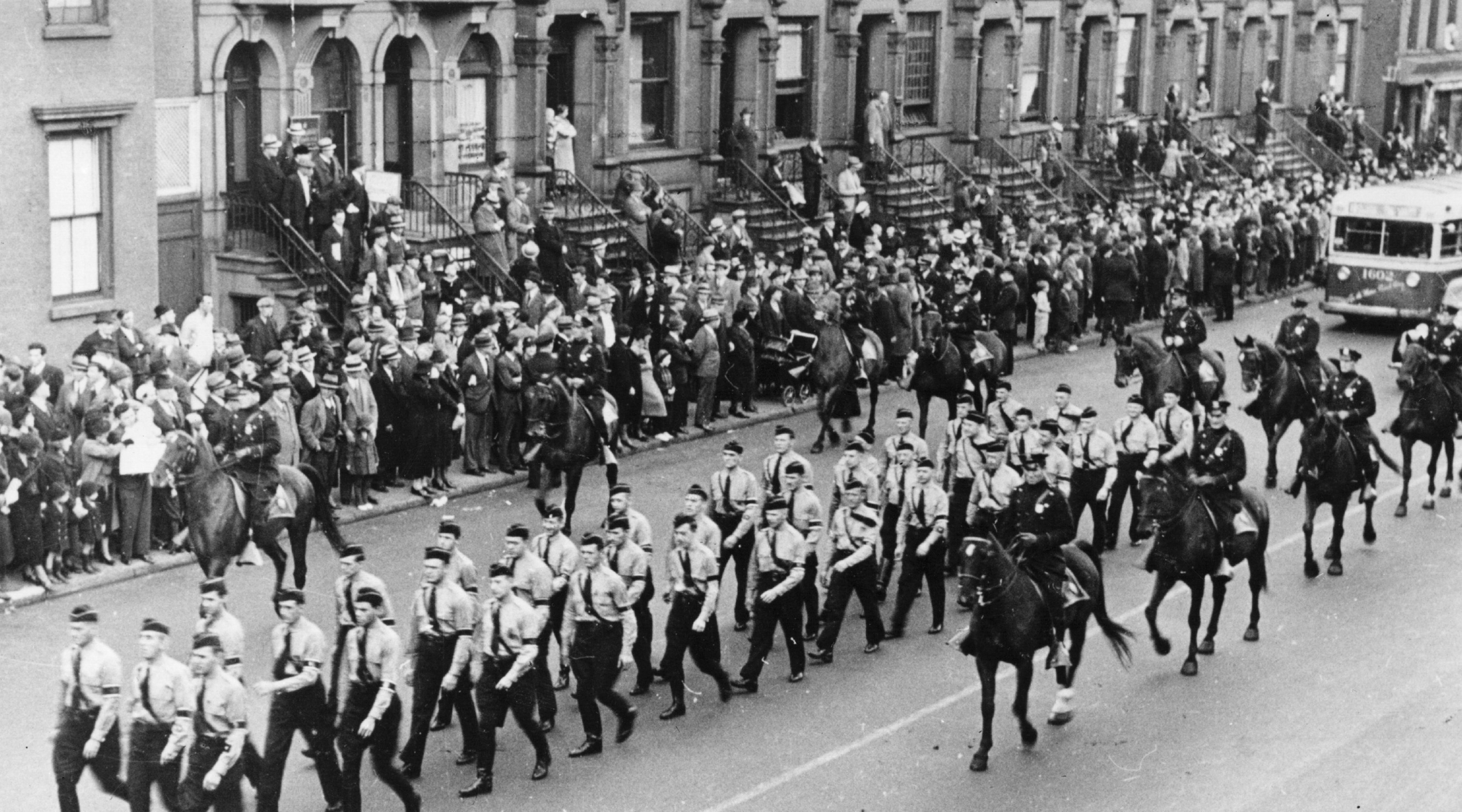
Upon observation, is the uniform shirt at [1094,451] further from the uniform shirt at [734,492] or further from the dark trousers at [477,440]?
the dark trousers at [477,440]

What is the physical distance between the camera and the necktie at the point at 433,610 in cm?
1405

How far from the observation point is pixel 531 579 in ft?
48.4

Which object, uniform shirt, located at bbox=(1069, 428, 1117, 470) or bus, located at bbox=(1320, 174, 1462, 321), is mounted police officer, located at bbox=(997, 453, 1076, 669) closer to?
uniform shirt, located at bbox=(1069, 428, 1117, 470)

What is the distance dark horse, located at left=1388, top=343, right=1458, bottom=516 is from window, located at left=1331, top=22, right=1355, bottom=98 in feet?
112

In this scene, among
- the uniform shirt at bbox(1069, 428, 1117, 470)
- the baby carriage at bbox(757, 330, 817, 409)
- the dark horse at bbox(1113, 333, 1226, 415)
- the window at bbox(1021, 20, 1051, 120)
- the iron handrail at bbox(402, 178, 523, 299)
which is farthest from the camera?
the window at bbox(1021, 20, 1051, 120)

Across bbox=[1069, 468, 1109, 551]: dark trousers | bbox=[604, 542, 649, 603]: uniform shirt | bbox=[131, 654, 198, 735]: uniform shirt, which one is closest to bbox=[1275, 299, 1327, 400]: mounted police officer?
bbox=[1069, 468, 1109, 551]: dark trousers

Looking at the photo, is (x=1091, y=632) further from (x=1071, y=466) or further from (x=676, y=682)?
(x=676, y=682)

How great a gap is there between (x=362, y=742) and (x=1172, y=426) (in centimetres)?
978

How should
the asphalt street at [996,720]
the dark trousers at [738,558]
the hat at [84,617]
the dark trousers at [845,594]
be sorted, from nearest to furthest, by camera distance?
the hat at [84,617] → the asphalt street at [996,720] → the dark trousers at [845,594] → the dark trousers at [738,558]

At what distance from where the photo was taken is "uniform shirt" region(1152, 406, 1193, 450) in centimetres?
2025

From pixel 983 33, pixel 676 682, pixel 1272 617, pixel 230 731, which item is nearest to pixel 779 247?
pixel 983 33

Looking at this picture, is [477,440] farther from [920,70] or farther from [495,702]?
[920,70]

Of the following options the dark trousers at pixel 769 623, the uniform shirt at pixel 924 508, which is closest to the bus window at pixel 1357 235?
the uniform shirt at pixel 924 508

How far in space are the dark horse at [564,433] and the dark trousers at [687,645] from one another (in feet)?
15.3
